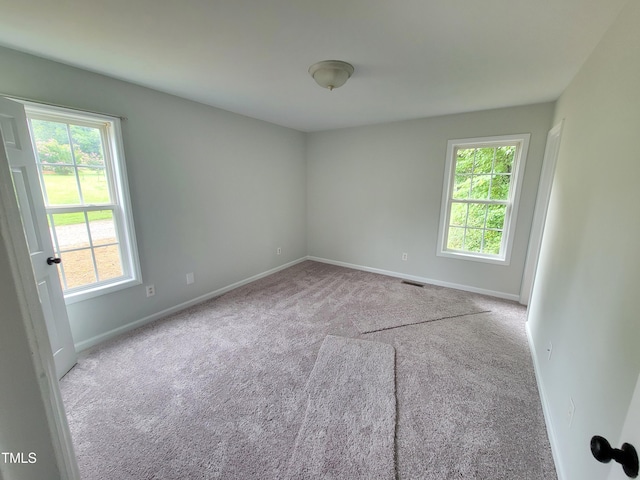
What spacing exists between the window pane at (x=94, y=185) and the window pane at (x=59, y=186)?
0.05 metres

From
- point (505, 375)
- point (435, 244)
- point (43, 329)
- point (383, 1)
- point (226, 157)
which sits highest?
point (383, 1)

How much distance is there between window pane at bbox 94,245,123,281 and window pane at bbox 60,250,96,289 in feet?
0.19

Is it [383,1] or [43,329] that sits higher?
[383,1]

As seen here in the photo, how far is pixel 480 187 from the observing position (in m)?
3.37

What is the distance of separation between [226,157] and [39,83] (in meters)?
1.65

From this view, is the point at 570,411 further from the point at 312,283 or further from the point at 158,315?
the point at 158,315

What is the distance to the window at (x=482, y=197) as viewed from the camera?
3154mm

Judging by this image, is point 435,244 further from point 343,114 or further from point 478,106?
point 343,114

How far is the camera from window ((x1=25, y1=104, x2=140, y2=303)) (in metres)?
2.03

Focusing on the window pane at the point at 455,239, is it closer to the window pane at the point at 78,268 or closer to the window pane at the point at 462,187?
the window pane at the point at 462,187

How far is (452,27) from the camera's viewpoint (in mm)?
1497

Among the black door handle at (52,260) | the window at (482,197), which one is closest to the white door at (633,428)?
the black door handle at (52,260)

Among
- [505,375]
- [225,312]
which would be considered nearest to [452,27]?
[505,375]

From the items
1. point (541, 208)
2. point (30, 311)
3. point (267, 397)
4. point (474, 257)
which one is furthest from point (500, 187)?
point (30, 311)
